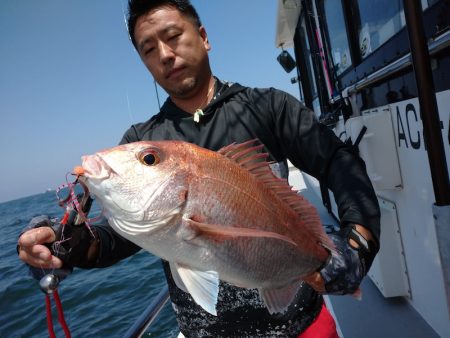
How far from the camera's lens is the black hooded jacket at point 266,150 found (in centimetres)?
156

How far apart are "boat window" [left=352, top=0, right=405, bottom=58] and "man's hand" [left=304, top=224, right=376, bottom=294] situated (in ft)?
6.08

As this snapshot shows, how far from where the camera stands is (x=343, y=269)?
4.22 ft

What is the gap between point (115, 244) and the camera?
182 cm

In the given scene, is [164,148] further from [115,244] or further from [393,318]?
[393,318]

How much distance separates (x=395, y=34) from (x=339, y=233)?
1855mm

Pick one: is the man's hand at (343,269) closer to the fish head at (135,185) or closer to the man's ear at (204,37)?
the fish head at (135,185)

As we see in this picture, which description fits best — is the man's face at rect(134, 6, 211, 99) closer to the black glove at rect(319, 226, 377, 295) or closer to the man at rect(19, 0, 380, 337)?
the man at rect(19, 0, 380, 337)

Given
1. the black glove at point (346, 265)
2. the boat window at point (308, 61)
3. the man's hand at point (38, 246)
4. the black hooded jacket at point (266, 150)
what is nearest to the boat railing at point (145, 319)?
the black hooded jacket at point (266, 150)

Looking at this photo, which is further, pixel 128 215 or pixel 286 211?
pixel 286 211

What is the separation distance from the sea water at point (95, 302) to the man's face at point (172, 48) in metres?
4.46

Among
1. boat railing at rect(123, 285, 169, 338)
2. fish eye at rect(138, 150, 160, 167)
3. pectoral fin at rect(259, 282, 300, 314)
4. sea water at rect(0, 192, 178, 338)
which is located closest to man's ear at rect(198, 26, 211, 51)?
fish eye at rect(138, 150, 160, 167)

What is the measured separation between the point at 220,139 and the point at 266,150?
28cm

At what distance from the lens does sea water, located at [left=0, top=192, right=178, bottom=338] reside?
6.37 m

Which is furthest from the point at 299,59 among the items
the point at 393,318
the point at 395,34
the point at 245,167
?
the point at 245,167
